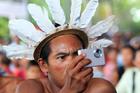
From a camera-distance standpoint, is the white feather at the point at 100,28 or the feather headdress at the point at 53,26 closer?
the feather headdress at the point at 53,26

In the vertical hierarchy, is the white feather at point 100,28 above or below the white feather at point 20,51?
above

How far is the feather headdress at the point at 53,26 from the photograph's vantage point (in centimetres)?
469

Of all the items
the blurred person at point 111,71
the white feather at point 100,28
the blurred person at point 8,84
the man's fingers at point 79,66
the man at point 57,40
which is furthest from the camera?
the blurred person at point 111,71

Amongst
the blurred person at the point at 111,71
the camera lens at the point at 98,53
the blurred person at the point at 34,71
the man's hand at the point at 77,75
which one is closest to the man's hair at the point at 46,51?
the camera lens at the point at 98,53

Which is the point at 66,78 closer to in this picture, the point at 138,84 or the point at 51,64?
the point at 51,64

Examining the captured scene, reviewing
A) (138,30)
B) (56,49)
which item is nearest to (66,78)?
(56,49)

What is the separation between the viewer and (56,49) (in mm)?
4586

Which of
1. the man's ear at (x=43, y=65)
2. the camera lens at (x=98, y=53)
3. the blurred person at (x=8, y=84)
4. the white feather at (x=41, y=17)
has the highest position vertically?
the white feather at (x=41, y=17)

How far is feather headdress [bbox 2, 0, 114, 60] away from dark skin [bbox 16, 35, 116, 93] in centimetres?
7

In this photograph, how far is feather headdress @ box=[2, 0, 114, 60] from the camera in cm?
469

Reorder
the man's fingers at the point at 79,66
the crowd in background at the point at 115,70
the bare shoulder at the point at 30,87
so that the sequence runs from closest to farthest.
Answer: the man's fingers at the point at 79,66
the bare shoulder at the point at 30,87
the crowd in background at the point at 115,70

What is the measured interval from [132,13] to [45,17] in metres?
45.3

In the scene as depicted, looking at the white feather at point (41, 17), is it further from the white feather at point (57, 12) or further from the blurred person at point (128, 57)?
the blurred person at point (128, 57)

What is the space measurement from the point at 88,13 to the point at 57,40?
356 mm
